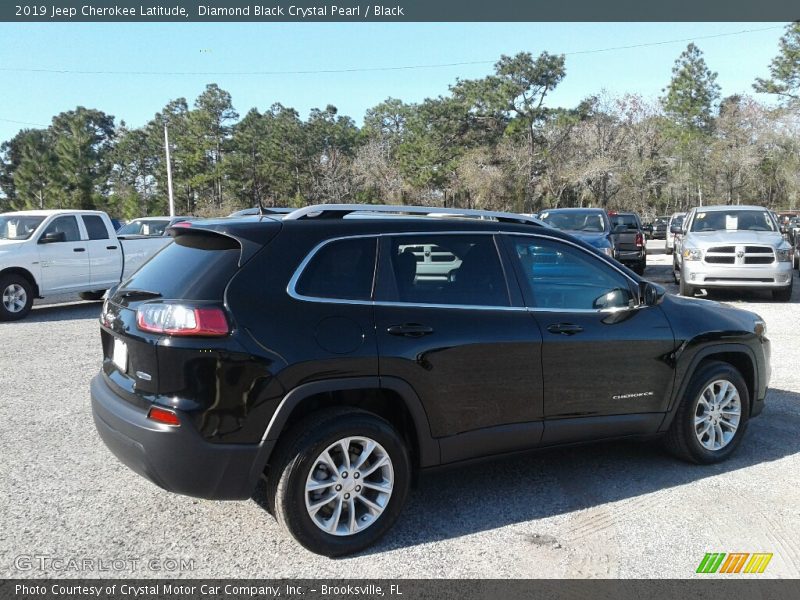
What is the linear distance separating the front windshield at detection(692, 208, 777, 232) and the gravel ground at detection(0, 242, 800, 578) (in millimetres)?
9459

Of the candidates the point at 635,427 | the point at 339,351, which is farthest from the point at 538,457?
the point at 339,351

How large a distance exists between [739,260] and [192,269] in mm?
12059

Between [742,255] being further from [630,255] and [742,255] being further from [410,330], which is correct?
[410,330]

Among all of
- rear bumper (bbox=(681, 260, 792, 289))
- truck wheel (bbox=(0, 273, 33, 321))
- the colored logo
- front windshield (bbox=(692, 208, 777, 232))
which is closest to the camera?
the colored logo

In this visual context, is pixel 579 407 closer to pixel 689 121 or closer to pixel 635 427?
pixel 635 427

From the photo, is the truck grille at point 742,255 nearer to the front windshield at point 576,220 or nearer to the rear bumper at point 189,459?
the front windshield at point 576,220

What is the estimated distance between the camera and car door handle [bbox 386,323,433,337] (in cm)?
371

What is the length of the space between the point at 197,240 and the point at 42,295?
10009 mm

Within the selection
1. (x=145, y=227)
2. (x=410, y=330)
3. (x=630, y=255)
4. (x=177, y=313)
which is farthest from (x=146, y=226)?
(x=410, y=330)

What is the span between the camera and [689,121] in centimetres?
7200

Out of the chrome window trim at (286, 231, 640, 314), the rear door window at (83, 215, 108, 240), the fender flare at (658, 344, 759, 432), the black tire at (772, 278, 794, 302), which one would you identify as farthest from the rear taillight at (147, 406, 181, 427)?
the black tire at (772, 278, 794, 302)

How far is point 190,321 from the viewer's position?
3.35 metres

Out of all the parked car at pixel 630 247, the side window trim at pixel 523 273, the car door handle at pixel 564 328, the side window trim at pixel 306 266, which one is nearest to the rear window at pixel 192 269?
the side window trim at pixel 306 266

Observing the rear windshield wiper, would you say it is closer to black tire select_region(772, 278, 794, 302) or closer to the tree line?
black tire select_region(772, 278, 794, 302)
